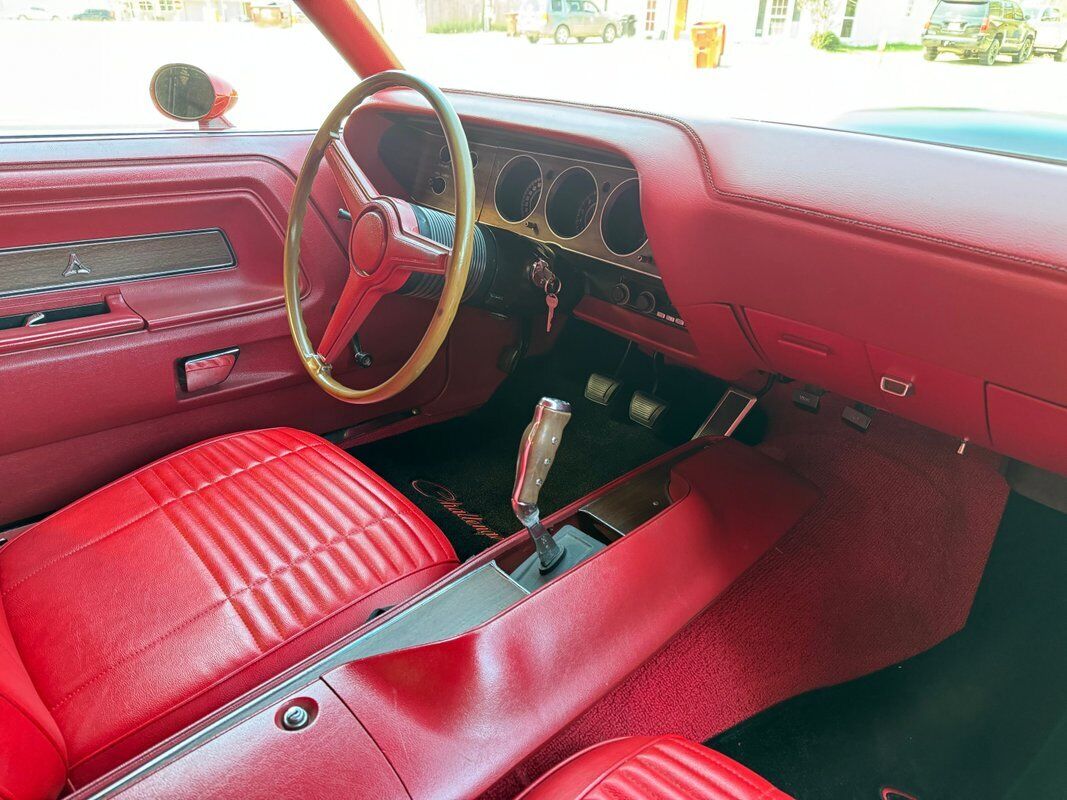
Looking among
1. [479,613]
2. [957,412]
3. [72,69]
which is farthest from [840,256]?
[72,69]

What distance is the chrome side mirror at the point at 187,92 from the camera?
1.52 meters

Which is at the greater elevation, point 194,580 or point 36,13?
point 36,13

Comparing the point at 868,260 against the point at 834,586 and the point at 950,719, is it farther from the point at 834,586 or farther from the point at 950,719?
the point at 950,719

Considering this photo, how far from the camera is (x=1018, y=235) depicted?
2.54 ft

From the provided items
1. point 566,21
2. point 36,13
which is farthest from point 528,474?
point 36,13

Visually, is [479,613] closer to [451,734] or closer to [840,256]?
[451,734]

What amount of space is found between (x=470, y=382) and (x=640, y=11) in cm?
100

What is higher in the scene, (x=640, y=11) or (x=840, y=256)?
(x=640, y=11)

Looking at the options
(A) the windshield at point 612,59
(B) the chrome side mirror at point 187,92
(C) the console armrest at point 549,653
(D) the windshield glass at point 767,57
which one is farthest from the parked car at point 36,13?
(C) the console armrest at point 549,653

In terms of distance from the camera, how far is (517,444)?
1.95m

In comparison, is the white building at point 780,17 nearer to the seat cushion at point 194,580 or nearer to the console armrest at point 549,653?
the console armrest at point 549,653

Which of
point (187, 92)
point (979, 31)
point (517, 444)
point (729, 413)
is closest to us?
point (979, 31)

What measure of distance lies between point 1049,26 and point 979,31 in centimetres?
9

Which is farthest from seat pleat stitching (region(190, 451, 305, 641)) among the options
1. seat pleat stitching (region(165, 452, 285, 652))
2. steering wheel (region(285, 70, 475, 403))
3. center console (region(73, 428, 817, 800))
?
steering wheel (region(285, 70, 475, 403))
